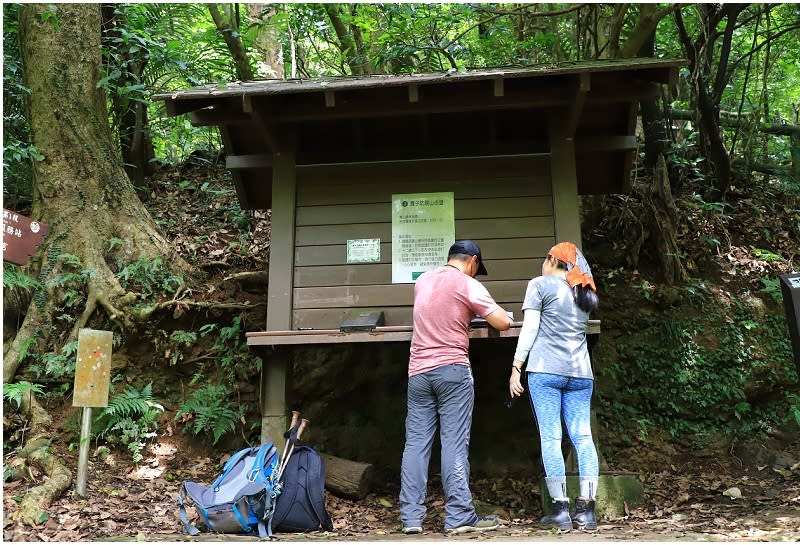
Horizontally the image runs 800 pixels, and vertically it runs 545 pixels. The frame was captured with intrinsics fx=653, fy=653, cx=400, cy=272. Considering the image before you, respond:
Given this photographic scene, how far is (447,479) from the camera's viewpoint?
15.8ft

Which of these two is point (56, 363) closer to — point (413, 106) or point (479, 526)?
point (413, 106)

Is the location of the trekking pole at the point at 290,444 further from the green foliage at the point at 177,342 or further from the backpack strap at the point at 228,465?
the green foliage at the point at 177,342

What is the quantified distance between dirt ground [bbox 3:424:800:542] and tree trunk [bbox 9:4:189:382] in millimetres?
1796

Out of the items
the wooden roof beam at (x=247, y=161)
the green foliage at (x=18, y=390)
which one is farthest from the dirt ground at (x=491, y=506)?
the wooden roof beam at (x=247, y=161)

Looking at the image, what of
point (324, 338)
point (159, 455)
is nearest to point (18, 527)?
point (159, 455)

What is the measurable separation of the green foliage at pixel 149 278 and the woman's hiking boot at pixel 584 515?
5.03 metres

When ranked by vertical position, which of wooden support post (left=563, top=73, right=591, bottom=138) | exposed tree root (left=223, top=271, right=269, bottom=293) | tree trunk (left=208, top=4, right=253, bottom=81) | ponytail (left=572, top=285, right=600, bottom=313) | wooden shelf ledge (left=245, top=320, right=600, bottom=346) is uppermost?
tree trunk (left=208, top=4, right=253, bottom=81)

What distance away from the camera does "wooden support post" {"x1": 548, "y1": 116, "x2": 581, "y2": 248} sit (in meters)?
6.08

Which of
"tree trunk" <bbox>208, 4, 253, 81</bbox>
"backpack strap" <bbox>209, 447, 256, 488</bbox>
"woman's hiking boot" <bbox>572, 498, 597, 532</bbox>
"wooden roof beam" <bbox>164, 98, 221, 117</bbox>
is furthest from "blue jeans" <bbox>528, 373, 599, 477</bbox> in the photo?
"tree trunk" <bbox>208, 4, 253, 81</bbox>

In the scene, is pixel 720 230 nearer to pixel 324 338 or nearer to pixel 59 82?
pixel 324 338

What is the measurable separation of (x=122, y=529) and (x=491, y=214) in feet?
13.6

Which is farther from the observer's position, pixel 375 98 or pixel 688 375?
pixel 688 375

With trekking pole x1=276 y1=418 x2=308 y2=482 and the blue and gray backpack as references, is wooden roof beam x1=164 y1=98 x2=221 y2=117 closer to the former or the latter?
trekking pole x1=276 y1=418 x2=308 y2=482

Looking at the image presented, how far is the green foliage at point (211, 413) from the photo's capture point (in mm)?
6809
